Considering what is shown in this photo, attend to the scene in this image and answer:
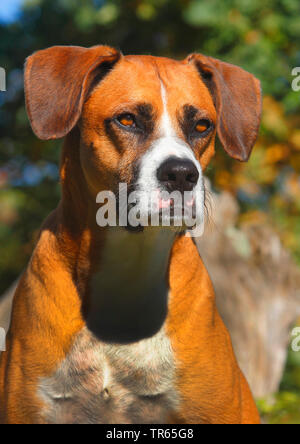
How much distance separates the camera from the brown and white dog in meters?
2.77

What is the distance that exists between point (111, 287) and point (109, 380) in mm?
389

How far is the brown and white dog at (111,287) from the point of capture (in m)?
2.77

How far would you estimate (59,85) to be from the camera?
2807 mm

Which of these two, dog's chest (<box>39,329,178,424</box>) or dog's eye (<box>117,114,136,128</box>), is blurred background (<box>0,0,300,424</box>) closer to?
dog's chest (<box>39,329,178,424</box>)

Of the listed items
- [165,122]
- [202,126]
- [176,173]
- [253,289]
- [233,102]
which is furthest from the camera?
[253,289]

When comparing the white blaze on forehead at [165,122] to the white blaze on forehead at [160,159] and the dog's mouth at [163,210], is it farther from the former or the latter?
the dog's mouth at [163,210]

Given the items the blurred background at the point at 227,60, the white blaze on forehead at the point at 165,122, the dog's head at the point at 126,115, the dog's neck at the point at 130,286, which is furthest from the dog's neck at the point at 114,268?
the blurred background at the point at 227,60

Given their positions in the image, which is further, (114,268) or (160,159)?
(114,268)

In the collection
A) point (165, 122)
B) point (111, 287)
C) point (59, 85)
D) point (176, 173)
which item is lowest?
point (111, 287)

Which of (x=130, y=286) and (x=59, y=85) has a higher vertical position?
(x=59, y=85)

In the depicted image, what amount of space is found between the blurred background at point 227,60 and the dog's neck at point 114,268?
235 centimetres

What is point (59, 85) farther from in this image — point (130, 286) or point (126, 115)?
point (130, 286)

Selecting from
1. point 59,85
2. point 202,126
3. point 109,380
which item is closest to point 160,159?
point 202,126

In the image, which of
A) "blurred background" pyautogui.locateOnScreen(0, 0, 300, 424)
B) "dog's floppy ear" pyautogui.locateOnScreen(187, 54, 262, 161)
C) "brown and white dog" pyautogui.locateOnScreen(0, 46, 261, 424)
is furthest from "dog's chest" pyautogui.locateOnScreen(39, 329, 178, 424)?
"blurred background" pyautogui.locateOnScreen(0, 0, 300, 424)
